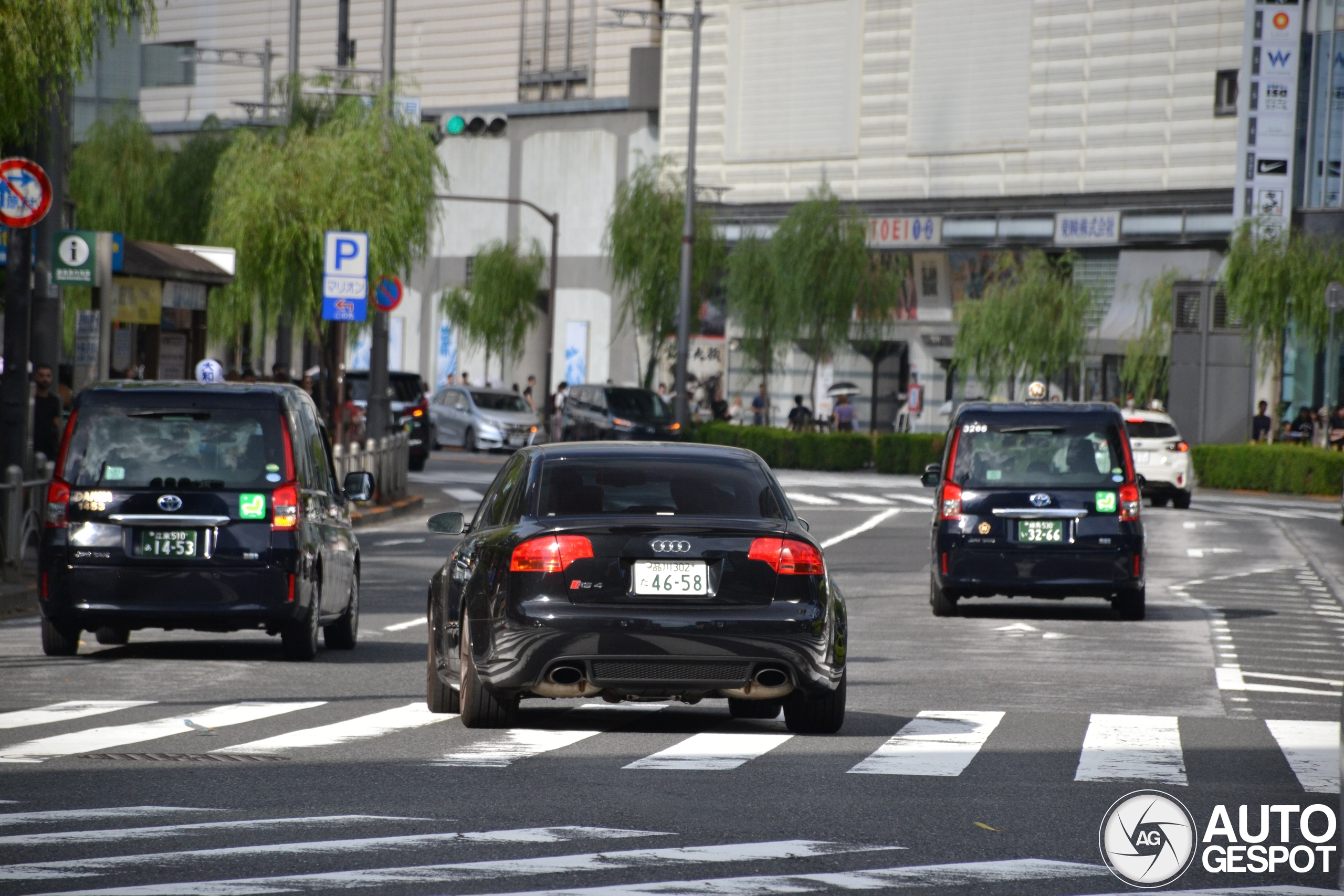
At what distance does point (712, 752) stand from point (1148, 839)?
8.50 ft

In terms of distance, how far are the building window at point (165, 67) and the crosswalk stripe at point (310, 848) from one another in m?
83.8

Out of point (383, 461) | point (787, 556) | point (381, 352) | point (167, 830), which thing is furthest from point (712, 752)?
point (381, 352)

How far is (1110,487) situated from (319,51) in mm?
68022

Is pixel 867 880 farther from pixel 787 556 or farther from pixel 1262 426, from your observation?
pixel 1262 426

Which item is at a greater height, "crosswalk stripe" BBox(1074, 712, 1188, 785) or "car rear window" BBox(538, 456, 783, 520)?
"car rear window" BBox(538, 456, 783, 520)

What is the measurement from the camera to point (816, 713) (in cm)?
1080

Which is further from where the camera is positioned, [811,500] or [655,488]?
[811,500]

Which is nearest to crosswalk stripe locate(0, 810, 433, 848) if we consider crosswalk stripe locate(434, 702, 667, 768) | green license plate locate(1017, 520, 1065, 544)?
crosswalk stripe locate(434, 702, 667, 768)

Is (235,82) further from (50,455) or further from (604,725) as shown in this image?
(604,725)

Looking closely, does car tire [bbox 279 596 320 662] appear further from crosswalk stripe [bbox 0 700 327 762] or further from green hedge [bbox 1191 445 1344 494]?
green hedge [bbox 1191 445 1344 494]

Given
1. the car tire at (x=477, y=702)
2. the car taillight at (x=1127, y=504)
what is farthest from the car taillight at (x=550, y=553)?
the car taillight at (x=1127, y=504)

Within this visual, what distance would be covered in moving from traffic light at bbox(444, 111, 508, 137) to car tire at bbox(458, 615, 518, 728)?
2237 centimetres

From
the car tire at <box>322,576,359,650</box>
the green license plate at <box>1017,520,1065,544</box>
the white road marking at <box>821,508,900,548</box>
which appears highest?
the green license plate at <box>1017,520,1065,544</box>

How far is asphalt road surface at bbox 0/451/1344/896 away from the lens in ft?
23.2
